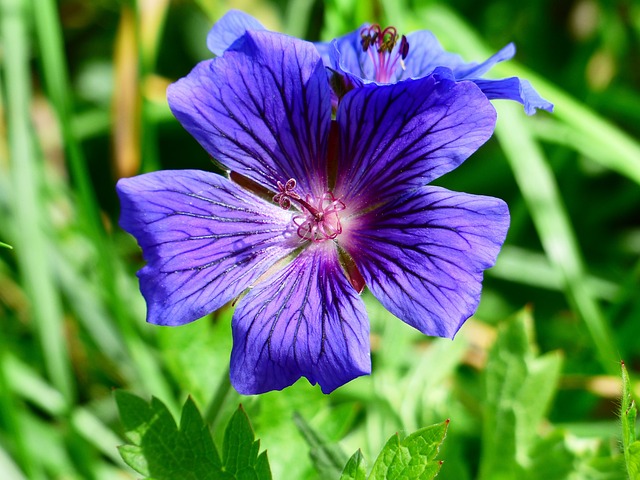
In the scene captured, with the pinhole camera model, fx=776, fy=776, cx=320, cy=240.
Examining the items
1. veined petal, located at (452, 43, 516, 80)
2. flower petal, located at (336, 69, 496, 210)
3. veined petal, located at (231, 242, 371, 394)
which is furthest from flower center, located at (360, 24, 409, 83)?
veined petal, located at (231, 242, 371, 394)

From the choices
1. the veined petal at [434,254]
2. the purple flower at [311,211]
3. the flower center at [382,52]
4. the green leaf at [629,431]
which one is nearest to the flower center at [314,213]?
the purple flower at [311,211]

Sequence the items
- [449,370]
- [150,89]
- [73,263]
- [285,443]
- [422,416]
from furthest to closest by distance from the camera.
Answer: [150,89], [73,263], [449,370], [422,416], [285,443]

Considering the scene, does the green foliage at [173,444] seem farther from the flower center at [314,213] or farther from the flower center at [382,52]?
the flower center at [382,52]

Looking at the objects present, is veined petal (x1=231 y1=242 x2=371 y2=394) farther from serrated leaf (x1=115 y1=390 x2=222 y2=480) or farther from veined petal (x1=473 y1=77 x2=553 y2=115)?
veined petal (x1=473 y1=77 x2=553 y2=115)

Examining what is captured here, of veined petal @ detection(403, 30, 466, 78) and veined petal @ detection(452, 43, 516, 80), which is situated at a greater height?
veined petal @ detection(403, 30, 466, 78)

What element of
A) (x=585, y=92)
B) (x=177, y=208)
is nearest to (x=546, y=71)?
(x=585, y=92)

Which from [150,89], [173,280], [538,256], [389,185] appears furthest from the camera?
[150,89]

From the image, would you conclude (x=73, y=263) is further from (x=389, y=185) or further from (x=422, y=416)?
(x=389, y=185)
